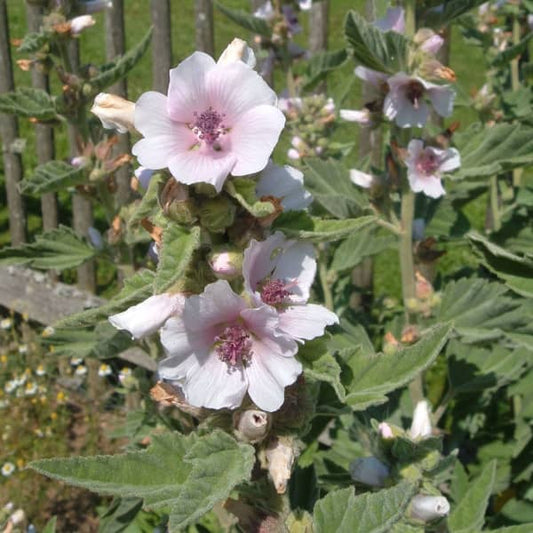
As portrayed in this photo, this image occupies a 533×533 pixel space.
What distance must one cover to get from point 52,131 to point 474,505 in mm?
2995

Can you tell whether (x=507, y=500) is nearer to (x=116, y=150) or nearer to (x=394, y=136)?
(x=394, y=136)

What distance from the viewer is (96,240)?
2289mm

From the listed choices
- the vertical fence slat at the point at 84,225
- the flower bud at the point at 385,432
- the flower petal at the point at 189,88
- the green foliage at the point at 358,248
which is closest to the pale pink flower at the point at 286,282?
the flower petal at the point at 189,88

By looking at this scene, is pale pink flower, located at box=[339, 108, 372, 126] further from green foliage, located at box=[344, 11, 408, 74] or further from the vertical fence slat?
the vertical fence slat

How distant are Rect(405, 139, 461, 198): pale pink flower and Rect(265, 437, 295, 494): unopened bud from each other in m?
0.99

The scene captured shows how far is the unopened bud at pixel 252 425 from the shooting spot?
115 centimetres

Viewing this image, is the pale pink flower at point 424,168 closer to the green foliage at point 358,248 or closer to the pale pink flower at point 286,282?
the green foliage at point 358,248

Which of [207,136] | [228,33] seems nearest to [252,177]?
[207,136]

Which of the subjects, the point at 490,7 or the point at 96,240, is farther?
the point at 490,7

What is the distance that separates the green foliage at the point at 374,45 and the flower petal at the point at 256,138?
0.67 metres

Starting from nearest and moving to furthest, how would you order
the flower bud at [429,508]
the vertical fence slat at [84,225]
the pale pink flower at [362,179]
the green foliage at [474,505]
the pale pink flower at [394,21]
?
the flower bud at [429,508] < the green foliage at [474,505] < the pale pink flower at [394,21] < the pale pink flower at [362,179] < the vertical fence slat at [84,225]

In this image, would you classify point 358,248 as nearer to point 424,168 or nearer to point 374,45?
point 424,168

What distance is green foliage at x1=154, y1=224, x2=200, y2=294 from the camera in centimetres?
98

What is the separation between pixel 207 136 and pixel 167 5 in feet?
8.73
